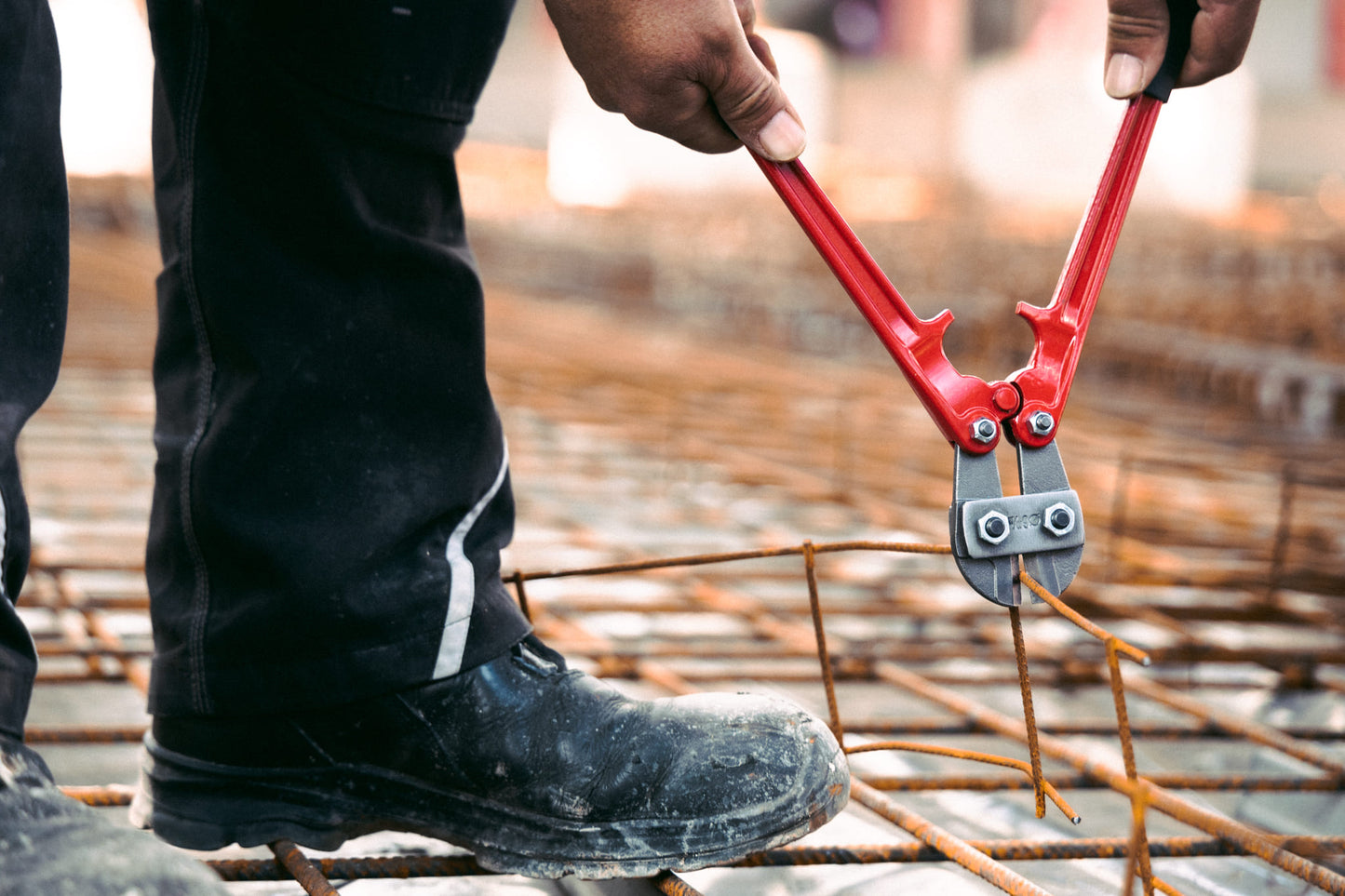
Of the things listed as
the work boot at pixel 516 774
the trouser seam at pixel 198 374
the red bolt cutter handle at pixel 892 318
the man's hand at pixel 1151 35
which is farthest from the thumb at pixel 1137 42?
the trouser seam at pixel 198 374

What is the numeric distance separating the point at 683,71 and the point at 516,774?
16.1 inches

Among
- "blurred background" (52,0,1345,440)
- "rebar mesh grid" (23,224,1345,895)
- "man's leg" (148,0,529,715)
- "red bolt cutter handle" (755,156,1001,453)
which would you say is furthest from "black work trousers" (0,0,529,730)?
"blurred background" (52,0,1345,440)

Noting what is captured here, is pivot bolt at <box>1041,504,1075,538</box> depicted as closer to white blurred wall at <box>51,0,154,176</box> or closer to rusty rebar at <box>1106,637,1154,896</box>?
rusty rebar at <box>1106,637,1154,896</box>

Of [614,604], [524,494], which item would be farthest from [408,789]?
[524,494]

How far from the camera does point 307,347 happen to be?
0.79m

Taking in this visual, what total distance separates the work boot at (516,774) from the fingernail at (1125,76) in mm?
406

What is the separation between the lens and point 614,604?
5.01ft

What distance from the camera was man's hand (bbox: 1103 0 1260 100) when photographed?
2.48 ft

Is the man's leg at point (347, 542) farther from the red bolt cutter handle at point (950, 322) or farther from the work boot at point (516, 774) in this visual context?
the red bolt cutter handle at point (950, 322)

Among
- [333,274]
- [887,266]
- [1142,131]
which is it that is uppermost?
[1142,131]

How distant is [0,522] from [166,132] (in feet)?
0.87

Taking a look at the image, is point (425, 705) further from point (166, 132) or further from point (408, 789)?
point (166, 132)

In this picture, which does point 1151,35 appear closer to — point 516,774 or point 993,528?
point 993,528

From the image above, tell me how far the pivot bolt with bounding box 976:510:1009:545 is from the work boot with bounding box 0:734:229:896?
0.39 meters
